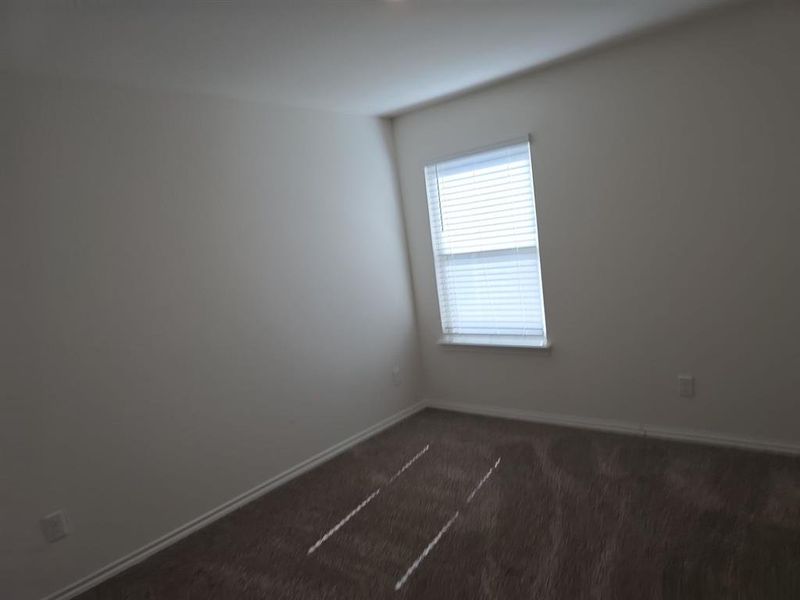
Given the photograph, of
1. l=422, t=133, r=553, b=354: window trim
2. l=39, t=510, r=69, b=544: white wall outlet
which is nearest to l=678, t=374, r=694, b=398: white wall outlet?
l=422, t=133, r=553, b=354: window trim

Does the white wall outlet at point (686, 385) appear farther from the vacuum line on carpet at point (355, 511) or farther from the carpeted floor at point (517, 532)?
the vacuum line on carpet at point (355, 511)

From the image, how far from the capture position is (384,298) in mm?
3904

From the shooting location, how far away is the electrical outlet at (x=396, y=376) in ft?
13.1

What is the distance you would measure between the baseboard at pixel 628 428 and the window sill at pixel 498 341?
49 cm

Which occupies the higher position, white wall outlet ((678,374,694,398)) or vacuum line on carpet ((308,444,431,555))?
white wall outlet ((678,374,694,398))

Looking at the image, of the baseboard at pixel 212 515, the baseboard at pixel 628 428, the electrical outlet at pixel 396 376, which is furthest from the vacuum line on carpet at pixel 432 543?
the electrical outlet at pixel 396 376

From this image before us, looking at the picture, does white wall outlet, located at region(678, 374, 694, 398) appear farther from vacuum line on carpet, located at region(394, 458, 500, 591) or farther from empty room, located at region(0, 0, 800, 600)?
vacuum line on carpet, located at region(394, 458, 500, 591)

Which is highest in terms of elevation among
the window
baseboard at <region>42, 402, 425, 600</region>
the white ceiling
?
the white ceiling

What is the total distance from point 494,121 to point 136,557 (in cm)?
326

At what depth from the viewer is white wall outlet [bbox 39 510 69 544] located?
7.51ft

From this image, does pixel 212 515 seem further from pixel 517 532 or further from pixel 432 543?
pixel 517 532

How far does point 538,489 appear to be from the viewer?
2.71 meters

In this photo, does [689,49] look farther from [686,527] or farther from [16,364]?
[16,364]

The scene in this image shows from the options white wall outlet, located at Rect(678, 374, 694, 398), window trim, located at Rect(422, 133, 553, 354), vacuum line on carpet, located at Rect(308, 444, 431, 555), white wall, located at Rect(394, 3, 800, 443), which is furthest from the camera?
window trim, located at Rect(422, 133, 553, 354)
